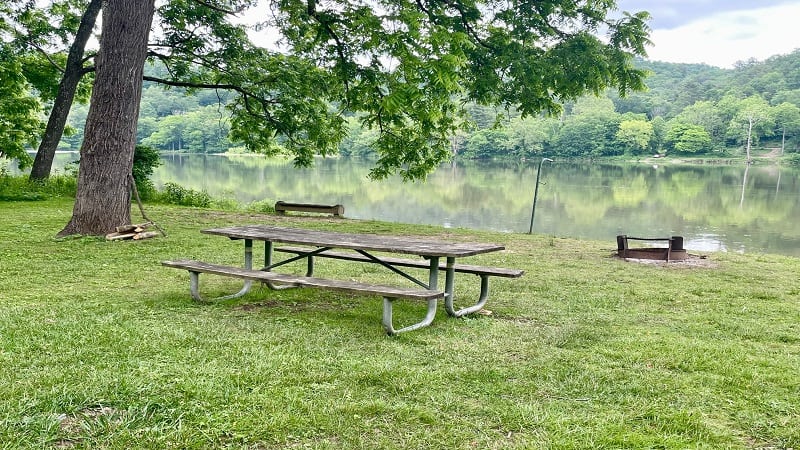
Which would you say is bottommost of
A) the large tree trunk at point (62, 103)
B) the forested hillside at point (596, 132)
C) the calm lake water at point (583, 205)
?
the calm lake water at point (583, 205)

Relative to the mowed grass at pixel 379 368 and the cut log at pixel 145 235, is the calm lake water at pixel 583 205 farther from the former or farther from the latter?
the cut log at pixel 145 235

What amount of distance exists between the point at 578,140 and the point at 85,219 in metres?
73.6

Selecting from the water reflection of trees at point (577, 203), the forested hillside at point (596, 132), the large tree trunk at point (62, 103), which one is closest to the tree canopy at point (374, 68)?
the large tree trunk at point (62, 103)

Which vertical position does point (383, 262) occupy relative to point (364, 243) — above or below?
A: below

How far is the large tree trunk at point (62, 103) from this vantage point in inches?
603

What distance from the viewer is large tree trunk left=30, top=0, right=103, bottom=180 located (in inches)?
603

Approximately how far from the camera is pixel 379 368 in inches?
140

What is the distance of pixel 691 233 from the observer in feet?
61.3

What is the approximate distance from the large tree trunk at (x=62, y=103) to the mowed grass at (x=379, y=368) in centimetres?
1002

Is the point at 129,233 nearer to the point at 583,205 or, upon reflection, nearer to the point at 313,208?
the point at 313,208

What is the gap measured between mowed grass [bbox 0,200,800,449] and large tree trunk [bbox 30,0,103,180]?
32.9ft

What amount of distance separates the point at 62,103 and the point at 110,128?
819 centimetres

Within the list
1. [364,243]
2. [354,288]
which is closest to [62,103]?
[364,243]

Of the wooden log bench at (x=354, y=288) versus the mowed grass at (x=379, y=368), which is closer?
the mowed grass at (x=379, y=368)
